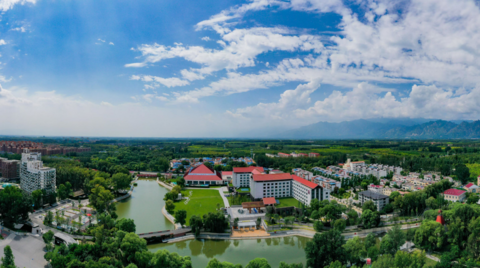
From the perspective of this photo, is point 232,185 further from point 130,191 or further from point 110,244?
point 110,244

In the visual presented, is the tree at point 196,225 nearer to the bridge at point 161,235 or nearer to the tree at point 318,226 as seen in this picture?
the bridge at point 161,235

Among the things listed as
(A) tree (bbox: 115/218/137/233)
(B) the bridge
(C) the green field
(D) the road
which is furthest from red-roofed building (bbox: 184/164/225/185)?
(C) the green field

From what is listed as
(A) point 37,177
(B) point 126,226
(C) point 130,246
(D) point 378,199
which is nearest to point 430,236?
(D) point 378,199

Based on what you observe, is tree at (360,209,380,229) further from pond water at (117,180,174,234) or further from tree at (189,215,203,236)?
pond water at (117,180,174,234)

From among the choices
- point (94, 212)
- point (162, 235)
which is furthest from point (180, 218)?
point (94, 212)

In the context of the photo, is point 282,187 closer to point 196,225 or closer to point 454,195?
point 196,225

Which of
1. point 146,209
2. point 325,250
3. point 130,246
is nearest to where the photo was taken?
point 130,246
